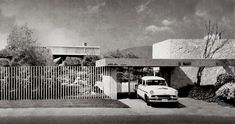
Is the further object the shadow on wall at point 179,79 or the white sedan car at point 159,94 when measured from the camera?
the shadow on wall at point 179,79

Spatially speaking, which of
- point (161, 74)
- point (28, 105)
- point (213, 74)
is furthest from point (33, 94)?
point (213, 74)

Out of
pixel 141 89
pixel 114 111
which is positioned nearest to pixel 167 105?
pixel 141 89

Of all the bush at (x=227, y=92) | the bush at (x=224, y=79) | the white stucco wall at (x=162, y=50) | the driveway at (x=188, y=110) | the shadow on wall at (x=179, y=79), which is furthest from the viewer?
the white stucco wall at (x=162, y=50)

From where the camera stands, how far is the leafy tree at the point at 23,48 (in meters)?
20.6

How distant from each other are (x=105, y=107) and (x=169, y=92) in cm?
368

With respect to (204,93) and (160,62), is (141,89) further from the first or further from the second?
(204,93)

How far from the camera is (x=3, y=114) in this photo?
41.8 feet

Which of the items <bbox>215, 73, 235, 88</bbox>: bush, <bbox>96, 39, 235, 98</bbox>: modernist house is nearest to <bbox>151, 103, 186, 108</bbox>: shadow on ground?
<bbox>96, 39, 235, 98</bbox>: modernist house

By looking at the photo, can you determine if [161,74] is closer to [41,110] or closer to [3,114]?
[41,110]

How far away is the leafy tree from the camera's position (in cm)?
2061

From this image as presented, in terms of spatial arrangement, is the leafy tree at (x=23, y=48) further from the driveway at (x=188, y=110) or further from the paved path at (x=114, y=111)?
the driveway at (x=188, y=110)

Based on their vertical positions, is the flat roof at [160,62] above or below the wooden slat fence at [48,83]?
above

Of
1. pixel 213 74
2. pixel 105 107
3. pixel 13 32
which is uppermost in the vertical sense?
pixel 13 32

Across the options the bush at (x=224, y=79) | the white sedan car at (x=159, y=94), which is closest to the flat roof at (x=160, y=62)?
the bush at (x=224, y=79)
